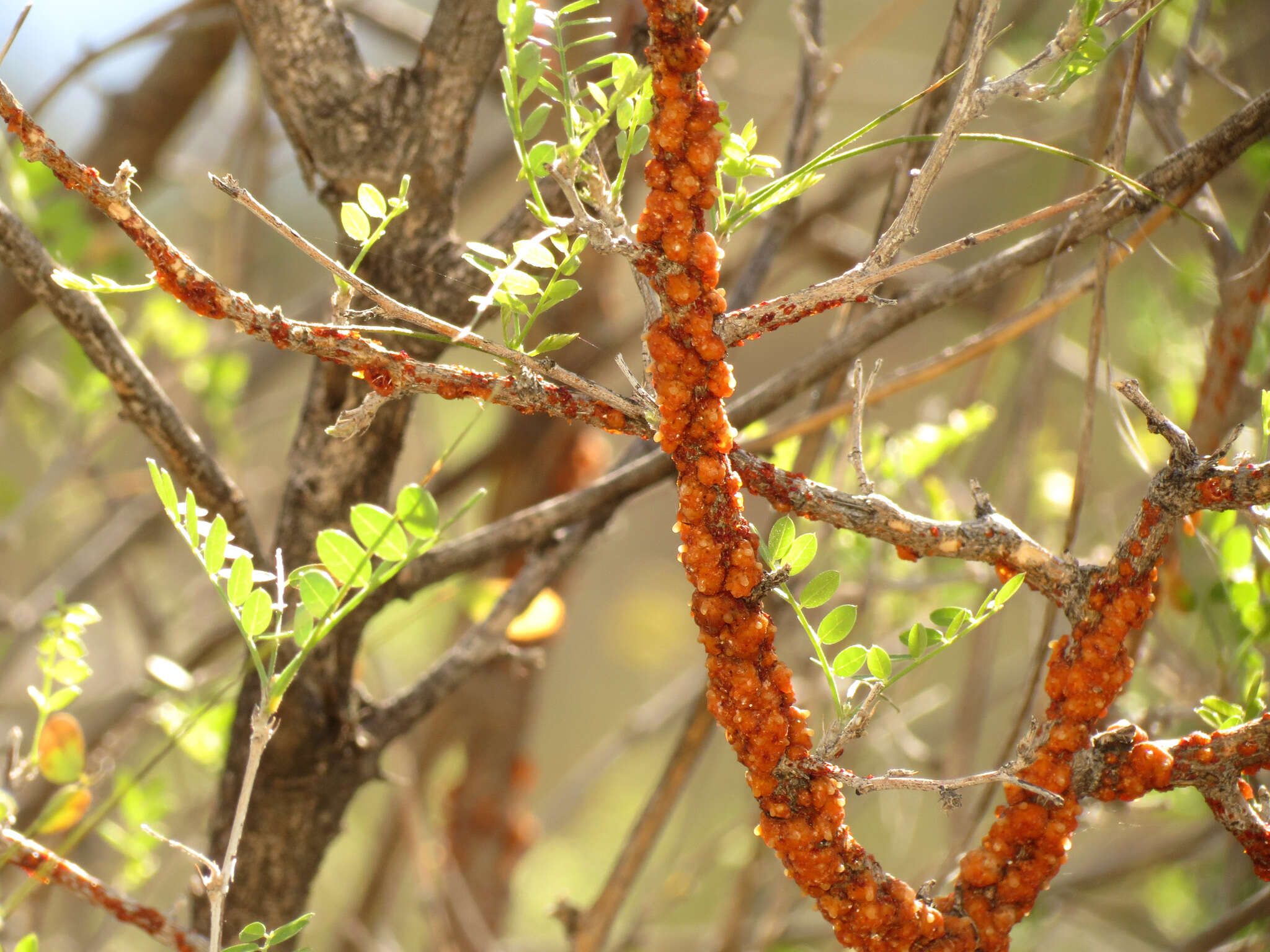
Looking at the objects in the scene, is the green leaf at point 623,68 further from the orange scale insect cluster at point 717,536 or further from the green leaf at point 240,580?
the green leaf at point 240,580

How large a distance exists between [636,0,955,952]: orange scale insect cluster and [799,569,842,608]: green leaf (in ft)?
0.11

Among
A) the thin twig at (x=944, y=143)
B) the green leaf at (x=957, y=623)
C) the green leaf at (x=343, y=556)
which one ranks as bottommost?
the green leaf at (x=343, y=556)

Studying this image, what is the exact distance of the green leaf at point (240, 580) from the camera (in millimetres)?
364

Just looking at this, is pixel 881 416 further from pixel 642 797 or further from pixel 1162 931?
pixel 1162 931

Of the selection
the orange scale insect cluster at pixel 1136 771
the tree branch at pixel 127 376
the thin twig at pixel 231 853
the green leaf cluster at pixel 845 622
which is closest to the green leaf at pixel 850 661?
the green leaf cluster at pixel 845 622

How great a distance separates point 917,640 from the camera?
1.32 feet

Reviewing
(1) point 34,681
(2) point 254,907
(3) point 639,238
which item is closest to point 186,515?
(3) point 639,238

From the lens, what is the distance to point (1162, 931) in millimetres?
1045

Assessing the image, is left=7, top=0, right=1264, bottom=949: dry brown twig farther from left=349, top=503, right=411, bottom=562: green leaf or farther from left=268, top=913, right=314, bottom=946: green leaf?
left=268, top=913, right=314, bottom=946: green leaf

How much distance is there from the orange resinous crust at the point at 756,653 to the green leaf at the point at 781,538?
0.02m

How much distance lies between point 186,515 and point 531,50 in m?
0.21

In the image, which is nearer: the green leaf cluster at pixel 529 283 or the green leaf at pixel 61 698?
the green leaf cluster at pixel 529 283

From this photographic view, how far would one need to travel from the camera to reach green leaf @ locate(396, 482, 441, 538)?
1.10ft

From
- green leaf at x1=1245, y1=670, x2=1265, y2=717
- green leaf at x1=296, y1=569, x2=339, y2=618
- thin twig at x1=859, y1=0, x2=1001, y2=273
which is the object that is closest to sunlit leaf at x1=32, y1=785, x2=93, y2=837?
green leaf at x1=296, y1=569, x2=339, y2=618
